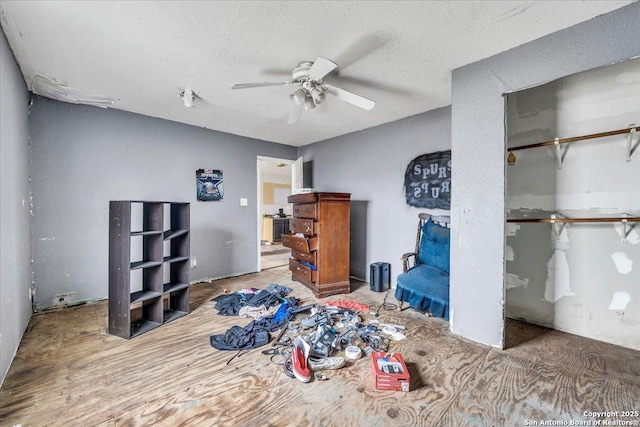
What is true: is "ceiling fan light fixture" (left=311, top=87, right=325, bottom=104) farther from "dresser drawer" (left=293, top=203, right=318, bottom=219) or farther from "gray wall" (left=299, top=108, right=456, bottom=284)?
"gray wall" (left=299, top=108, right=456, bottom=284)

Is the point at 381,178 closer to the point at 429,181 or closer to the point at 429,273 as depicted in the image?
the point at 429,181

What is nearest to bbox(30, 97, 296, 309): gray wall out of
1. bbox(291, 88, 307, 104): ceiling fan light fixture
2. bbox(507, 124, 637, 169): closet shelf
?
bbox(291, 88, 307, 104): ceiling fan light fixture

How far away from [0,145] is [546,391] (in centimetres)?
379

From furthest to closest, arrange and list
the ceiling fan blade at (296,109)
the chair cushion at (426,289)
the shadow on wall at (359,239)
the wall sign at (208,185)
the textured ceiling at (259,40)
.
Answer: the shadow on wall at (359,239) → the wall sign at (208,185) → the chair cushion at (426,289) → the ceiling fan blade at (296,109) → the textured ceiling at (259,40)

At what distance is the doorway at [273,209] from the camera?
6801 millimetres

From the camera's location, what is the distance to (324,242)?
3414 millimetres

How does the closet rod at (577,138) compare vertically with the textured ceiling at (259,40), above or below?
below

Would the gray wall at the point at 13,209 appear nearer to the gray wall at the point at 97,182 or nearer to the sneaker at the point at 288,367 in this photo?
the gray wall at the point at 97,182

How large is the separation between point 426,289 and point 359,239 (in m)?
1.66

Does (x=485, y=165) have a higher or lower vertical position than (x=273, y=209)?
higher

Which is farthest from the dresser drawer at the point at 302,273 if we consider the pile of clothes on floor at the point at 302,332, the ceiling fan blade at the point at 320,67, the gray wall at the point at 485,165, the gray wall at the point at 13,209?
the gray wall at the point at 13,209

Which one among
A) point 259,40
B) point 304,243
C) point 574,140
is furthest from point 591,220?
point 259,40

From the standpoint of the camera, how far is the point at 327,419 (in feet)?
4.67

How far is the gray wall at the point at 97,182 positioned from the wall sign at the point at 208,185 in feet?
0.24
